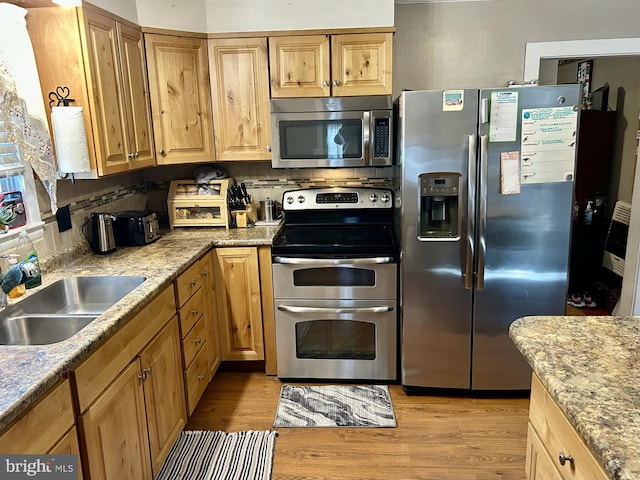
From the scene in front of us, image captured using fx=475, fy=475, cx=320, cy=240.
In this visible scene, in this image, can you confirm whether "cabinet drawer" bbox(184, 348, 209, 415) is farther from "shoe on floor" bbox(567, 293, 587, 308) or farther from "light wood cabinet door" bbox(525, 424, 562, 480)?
"shoe on floor" bbox(567, 293, 587, 308)

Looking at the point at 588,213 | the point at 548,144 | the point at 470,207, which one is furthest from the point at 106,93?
the point at 588,213

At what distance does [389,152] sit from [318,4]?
3.08 feet

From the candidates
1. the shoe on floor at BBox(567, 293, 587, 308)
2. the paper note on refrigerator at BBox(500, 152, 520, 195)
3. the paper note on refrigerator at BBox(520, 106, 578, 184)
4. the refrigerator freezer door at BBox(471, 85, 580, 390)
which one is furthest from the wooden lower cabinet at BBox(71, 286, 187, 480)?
the shoe on floor at BBox(567, 293, 587, 308)

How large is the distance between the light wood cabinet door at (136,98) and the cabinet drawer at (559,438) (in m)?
2.15

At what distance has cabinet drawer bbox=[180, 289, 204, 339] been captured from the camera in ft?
7.48

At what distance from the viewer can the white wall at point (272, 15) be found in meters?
2.69

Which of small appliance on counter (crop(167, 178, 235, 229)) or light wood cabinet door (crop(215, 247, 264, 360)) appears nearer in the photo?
light wood cabinet door (crop(215, 247, 264, 360))

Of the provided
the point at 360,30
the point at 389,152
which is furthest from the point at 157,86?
the point at 389,152

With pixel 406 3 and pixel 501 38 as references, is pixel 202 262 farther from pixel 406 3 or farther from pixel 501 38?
pixel 501 38

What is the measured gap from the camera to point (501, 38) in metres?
3.09

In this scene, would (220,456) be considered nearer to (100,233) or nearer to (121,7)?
(100,233)

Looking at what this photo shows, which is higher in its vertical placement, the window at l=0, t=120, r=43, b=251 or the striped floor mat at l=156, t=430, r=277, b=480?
the window at l=0, t=120, r=43, b=251

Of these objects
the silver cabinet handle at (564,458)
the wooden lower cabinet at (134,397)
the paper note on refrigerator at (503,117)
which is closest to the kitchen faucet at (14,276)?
the wooden lower cabinet at (134,397)

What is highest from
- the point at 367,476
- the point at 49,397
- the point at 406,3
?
the point at 406,3
